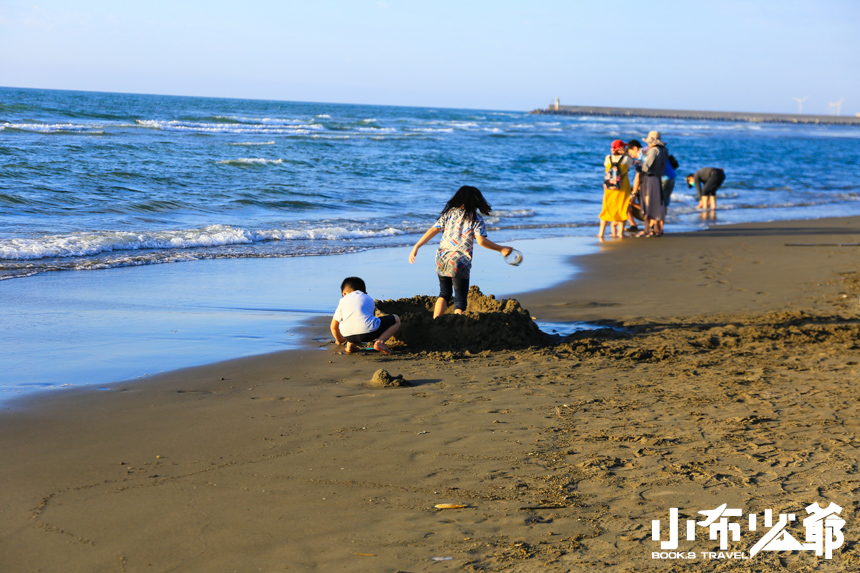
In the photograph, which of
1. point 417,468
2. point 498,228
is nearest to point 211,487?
point 417,468

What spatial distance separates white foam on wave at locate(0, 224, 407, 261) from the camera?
9.52m

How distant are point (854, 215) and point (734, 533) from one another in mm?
17167

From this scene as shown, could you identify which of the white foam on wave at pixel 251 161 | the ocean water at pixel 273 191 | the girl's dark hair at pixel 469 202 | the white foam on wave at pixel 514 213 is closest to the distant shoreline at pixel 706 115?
the ocean water at pixel 273 191

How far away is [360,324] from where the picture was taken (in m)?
5.53

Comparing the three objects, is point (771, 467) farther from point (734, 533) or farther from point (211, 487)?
point (211, 487)

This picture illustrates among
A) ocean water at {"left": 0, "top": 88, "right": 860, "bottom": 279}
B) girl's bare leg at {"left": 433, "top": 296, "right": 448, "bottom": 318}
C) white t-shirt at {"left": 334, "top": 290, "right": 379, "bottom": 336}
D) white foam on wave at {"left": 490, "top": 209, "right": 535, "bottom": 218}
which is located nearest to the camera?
white t-shirt at {"left": 334, "top": 290, "right": 379, "bottom": 336}

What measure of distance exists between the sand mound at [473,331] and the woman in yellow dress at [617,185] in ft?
21.9

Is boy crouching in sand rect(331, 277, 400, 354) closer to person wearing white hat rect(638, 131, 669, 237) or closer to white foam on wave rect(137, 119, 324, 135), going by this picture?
person wearing white hat rect(638, 131, 669, 237)

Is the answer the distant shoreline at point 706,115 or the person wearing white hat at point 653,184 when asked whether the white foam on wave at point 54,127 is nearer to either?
the person wearing white hat at point 653,184

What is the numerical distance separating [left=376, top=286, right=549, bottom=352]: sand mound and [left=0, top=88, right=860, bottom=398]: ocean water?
894mm

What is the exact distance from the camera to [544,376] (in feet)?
16.4

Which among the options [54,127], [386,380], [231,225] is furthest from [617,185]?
[54,127]

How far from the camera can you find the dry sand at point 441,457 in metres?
2.71

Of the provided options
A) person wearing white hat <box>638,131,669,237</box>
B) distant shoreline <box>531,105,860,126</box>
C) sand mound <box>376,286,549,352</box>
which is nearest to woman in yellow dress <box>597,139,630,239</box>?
person wearing white hat <box>638,131,669,237</box>
